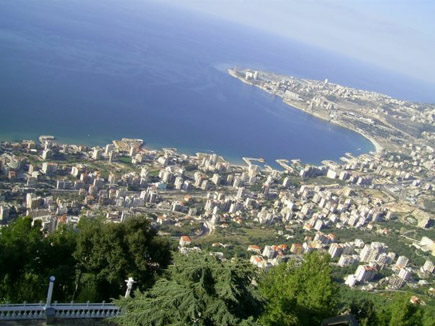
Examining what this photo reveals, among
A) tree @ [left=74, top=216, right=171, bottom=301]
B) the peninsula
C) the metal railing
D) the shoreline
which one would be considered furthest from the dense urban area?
the peninsula

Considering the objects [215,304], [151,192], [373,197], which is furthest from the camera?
[373,197]

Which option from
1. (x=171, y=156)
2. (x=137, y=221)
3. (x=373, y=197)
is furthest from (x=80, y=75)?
(x=137, y=221)

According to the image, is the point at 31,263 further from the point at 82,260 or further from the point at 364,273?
the point at 364,273

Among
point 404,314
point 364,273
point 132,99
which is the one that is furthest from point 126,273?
point 132,99

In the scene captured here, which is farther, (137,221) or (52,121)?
(52,121)

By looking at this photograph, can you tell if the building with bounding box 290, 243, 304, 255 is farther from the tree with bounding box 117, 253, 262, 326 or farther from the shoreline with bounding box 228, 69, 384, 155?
the shoreline with bounding box 228, 69, 384, 155

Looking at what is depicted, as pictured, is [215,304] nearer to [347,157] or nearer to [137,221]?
[137,221]
